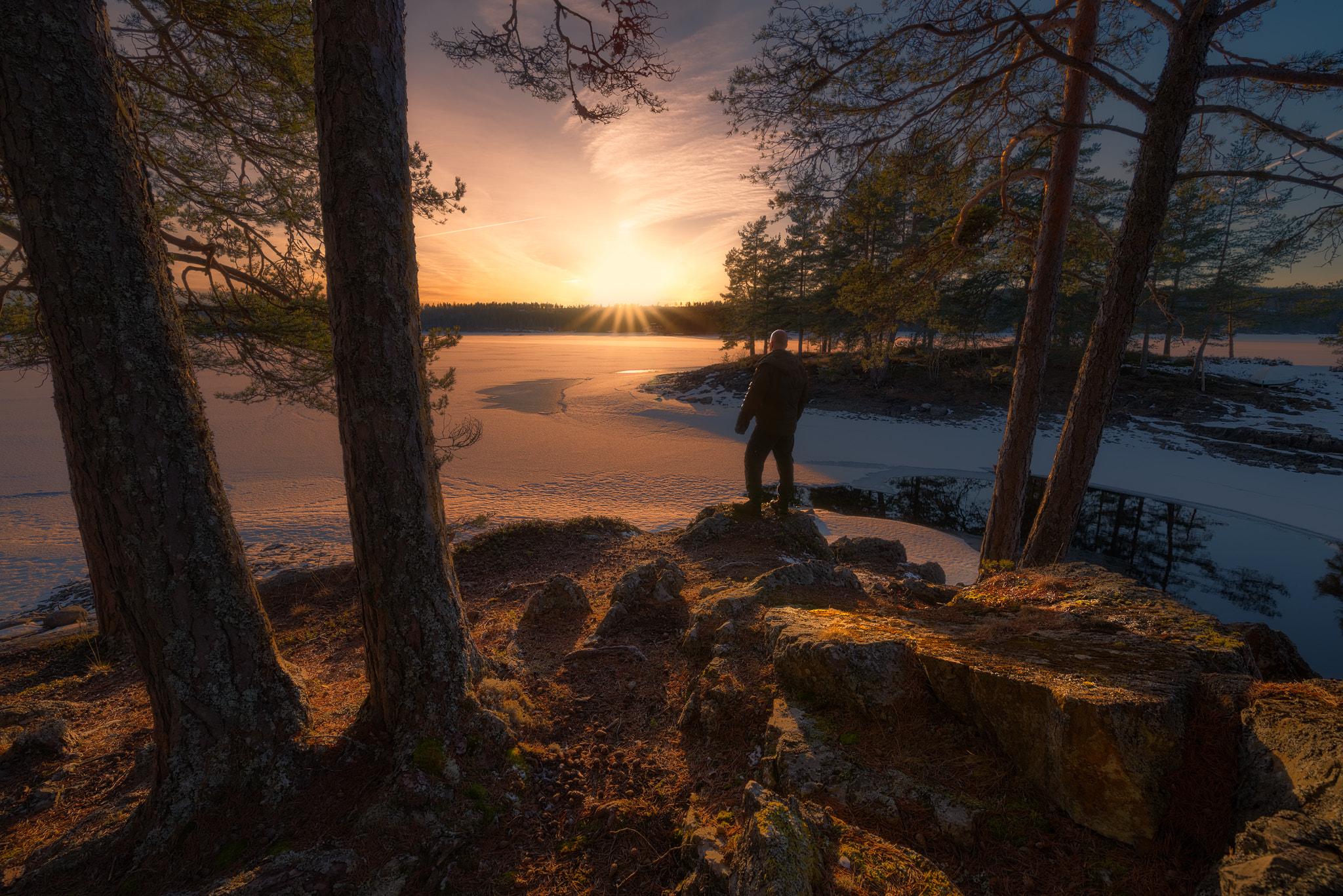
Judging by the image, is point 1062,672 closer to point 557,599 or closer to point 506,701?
point 506,701

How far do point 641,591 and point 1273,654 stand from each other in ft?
12.7

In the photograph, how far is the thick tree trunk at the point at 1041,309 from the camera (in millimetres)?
5398

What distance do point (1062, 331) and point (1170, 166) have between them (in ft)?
83.8

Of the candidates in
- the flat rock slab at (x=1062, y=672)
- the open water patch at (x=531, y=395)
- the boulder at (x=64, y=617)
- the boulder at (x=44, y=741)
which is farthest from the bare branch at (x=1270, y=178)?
the open water patch at (x=531, y=395)

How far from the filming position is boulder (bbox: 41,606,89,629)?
5695 mm

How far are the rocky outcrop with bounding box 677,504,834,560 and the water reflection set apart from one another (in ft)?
19.9

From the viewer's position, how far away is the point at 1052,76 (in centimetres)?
595

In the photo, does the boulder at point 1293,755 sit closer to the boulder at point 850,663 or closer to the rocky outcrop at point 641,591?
the boulder at point 850,663

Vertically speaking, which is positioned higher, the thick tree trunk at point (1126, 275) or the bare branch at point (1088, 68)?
the bare branch at point (1088, 68)

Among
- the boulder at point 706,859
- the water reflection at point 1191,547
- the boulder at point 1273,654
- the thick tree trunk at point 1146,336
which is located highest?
the thick tree trunk at point 1146,336

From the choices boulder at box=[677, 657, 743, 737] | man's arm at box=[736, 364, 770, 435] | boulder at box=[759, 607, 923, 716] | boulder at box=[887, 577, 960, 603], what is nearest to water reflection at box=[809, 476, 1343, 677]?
boulder at box=[887, 577, 960, 603]

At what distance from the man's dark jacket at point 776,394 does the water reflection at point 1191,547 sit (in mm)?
6901

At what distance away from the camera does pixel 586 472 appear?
14.3 meters

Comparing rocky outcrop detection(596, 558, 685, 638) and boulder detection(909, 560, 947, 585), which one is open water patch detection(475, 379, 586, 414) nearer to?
boulder detection(909, 560, 947, 585)
